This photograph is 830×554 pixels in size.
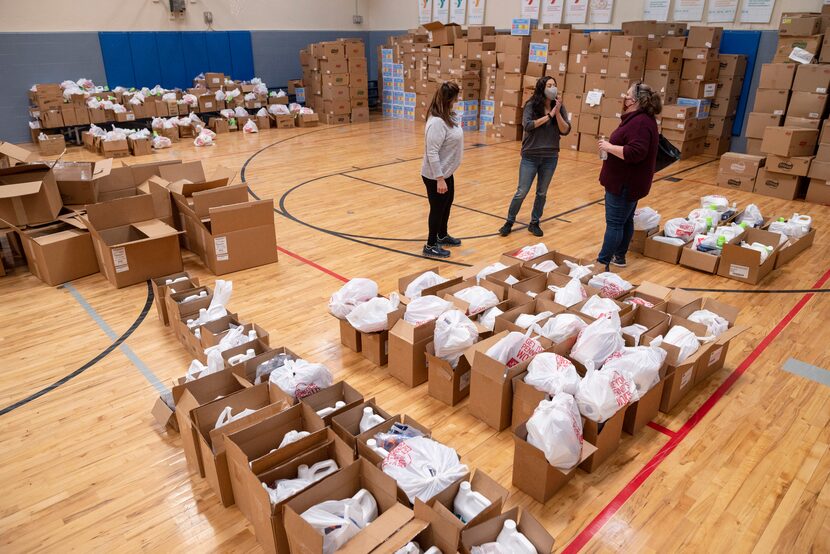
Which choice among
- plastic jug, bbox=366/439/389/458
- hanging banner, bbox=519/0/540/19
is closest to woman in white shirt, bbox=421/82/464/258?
plastic jug, bbox=366/439/389/458

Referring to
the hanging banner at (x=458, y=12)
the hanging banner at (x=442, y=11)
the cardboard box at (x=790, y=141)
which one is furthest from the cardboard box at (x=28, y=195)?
the hanging banner at (x=442, y=11)

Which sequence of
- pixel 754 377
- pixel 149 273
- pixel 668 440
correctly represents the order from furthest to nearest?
pixel 149 273, pixel 754 377, pixel 668 440

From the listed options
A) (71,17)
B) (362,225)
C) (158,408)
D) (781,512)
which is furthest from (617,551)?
(71,17)

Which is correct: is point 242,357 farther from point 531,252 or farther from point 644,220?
point 644,220

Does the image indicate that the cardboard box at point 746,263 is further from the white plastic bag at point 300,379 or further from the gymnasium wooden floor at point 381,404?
the white plastic bag at point 300,379

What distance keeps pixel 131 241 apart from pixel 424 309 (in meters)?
2.83

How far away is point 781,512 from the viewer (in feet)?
8.04

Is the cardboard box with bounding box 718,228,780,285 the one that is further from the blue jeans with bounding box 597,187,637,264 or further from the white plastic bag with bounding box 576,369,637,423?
the white plastic bag with bounding box 576,369,637,423

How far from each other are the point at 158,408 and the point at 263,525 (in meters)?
1.12

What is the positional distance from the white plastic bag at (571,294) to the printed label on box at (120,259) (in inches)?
132

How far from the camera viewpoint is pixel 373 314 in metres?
3.46

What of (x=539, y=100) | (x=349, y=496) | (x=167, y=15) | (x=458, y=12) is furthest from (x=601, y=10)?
(x=349, y=496)

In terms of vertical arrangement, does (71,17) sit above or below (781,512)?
above

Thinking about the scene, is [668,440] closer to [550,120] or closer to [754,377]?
[754,377]
